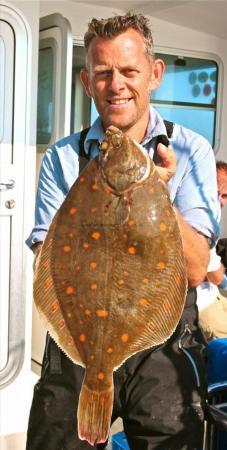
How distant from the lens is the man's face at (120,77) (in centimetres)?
215

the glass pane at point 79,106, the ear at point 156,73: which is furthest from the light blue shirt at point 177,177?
the glass pane at point 79,106

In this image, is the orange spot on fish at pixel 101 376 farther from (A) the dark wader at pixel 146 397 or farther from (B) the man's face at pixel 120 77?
(B) the man's face at pixel 120 77

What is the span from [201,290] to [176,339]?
479 millimetres

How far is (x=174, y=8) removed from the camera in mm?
6211

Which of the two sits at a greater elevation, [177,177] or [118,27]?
[118,27]

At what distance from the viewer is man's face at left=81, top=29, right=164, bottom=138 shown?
2.15 m

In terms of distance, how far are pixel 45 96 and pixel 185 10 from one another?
2232 mm

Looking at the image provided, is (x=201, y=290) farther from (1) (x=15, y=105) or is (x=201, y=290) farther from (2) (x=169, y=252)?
(1) (x=15, y=105)

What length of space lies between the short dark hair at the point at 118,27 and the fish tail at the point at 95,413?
1.17 meters

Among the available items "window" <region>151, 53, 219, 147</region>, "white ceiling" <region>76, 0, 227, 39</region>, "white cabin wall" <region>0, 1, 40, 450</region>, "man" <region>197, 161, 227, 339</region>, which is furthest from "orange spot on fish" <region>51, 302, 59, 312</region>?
"window" <region>151, 53, 219, 147</region>

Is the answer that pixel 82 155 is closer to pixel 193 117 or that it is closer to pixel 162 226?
pixel 162 226

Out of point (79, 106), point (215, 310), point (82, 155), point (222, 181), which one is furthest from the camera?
point (79, 106)

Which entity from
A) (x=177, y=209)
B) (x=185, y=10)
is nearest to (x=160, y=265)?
(x=177, y=209)

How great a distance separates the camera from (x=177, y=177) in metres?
2.33
